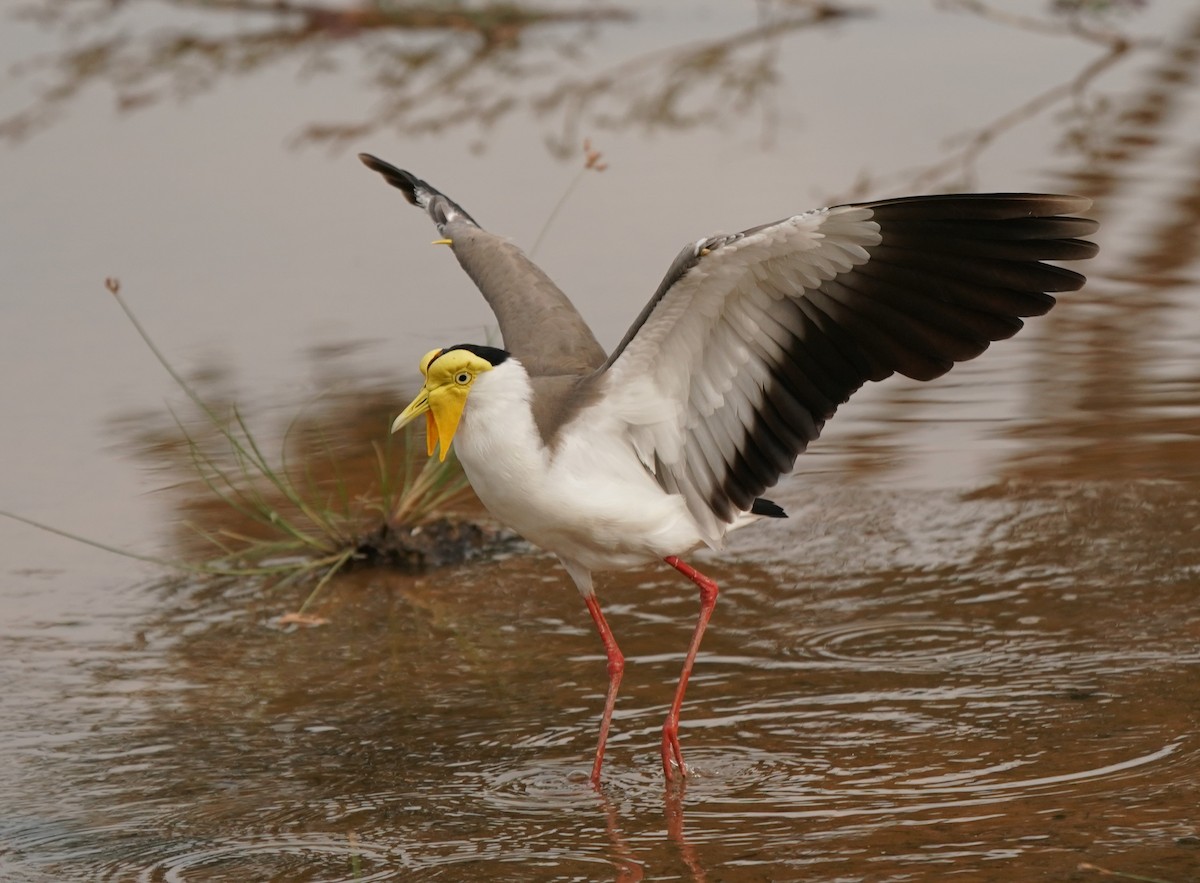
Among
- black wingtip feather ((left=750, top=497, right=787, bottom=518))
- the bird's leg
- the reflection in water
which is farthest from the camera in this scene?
black wingtip feather ((left=750, top=497, right=787, bottom=518))

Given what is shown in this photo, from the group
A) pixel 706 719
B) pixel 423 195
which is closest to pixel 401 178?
pixel 423 195

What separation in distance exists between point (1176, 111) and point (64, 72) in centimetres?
760

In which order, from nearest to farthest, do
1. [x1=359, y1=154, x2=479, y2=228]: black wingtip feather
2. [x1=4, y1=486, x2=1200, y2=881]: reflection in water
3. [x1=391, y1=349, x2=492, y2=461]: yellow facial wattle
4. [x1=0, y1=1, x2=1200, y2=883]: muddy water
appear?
[x1=4, y1=486, x2=1200, y2=881]: reflection in water, [x1=0, y1=1, x2=1200, y2=883]: muddy water, [x1=391, y1=349, x2=492, y2=461]: yellow facial wattle, [x1=359, y1=154, x2=479, y2=228]: black wingtip feather

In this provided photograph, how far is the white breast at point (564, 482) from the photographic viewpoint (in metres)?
5.05

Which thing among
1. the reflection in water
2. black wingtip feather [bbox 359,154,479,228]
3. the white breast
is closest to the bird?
the white breast

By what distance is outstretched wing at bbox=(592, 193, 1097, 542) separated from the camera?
15.4 ft

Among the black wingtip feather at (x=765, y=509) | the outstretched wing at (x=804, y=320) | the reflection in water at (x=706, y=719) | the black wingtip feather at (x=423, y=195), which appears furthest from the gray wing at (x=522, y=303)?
the reflection in water at (x=706, y=719)

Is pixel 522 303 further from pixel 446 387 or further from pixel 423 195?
pixel 423 195

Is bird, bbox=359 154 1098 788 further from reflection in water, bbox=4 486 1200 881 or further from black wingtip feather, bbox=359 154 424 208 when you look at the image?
black wingtip feather, bbox=359 154 424 208

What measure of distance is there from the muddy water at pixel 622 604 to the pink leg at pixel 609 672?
9 cm

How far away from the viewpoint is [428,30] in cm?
1445

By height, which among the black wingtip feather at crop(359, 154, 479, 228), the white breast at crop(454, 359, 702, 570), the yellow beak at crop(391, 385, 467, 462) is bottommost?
the white breast at crop(454, 359, 702, 570)

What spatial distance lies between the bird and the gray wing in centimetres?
7

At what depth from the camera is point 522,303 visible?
5875mm
